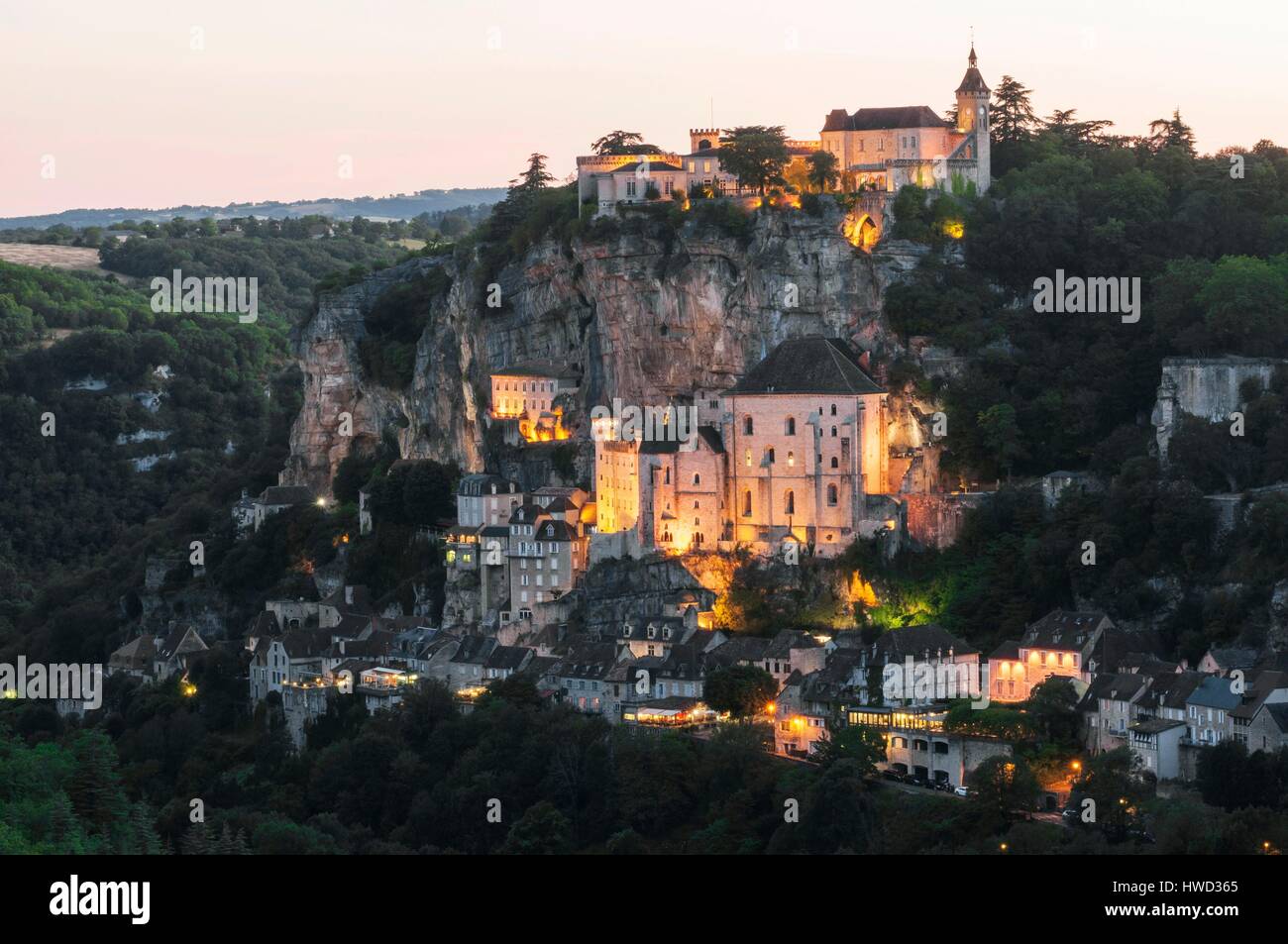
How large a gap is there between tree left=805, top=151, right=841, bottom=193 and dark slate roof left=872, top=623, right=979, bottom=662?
65.2ft

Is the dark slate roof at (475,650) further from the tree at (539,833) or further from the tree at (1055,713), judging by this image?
the tree at (1055,713)

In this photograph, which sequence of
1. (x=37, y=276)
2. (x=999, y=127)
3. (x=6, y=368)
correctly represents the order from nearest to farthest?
(x=999, y=127) < (x=6, y=368) < (x=37, y=276)

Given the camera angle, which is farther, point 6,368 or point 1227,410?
point 6,368

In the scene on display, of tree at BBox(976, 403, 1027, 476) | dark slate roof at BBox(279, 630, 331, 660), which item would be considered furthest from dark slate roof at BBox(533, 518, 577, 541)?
tree at BBox(976, 403, 1027, 476)

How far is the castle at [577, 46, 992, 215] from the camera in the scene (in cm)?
7619

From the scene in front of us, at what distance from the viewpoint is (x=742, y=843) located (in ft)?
172

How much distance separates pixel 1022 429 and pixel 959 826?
874 inches

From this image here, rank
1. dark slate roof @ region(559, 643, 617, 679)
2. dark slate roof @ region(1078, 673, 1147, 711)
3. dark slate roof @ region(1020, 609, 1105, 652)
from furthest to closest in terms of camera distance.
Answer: dark slate roof @ region(559, 643, 617, 679)
dark slate roof @ region(1020, 609, 1105, 652)
dark slate roof @ region(1078, 673, 1147, 711)

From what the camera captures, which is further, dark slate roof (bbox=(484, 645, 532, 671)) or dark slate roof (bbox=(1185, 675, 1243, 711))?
dark slate roof (bbox=(484, 645, 532, 671))

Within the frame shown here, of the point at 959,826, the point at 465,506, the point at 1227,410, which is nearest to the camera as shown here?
the point at 959,826

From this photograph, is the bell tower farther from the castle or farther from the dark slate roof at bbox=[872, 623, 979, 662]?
the dark slate roof at bbox=[872, 623, 979, 662]

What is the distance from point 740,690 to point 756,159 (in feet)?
72.4

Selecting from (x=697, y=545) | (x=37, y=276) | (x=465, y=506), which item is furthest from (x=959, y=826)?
(x=37, y=276)

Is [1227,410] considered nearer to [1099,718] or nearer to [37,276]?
[1099,718]
